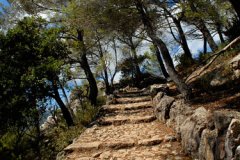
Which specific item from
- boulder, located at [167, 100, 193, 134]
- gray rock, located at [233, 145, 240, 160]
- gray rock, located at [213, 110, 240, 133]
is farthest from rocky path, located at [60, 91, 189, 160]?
gray rock, located at [233, 145, 240, 160]

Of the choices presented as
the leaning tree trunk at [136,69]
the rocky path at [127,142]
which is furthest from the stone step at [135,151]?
the leaning tree trunk at [136,69]

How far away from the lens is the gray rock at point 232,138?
401 centimetres

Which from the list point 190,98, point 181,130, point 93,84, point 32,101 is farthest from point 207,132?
point 93,84

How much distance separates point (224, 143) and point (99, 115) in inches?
368

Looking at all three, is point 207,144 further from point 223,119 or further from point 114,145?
point 114,145

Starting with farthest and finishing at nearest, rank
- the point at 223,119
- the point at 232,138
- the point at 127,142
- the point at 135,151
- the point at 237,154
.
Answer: the point at 127,142, the point at 135,151, the point at 223,119, the point at 232,138, the point at 237,154

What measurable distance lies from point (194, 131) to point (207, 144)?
0.93 meters

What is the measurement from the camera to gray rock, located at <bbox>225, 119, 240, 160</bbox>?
401 centimetres

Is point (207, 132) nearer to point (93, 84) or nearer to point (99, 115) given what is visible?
point (99, 115)

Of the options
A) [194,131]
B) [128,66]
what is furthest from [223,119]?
[128,66]

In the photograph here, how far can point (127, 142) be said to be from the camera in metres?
8.11

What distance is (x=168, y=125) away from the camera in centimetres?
930

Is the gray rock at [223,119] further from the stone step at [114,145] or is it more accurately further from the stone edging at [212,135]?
the stone step at [114,145]

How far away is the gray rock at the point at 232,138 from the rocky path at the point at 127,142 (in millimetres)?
2238
